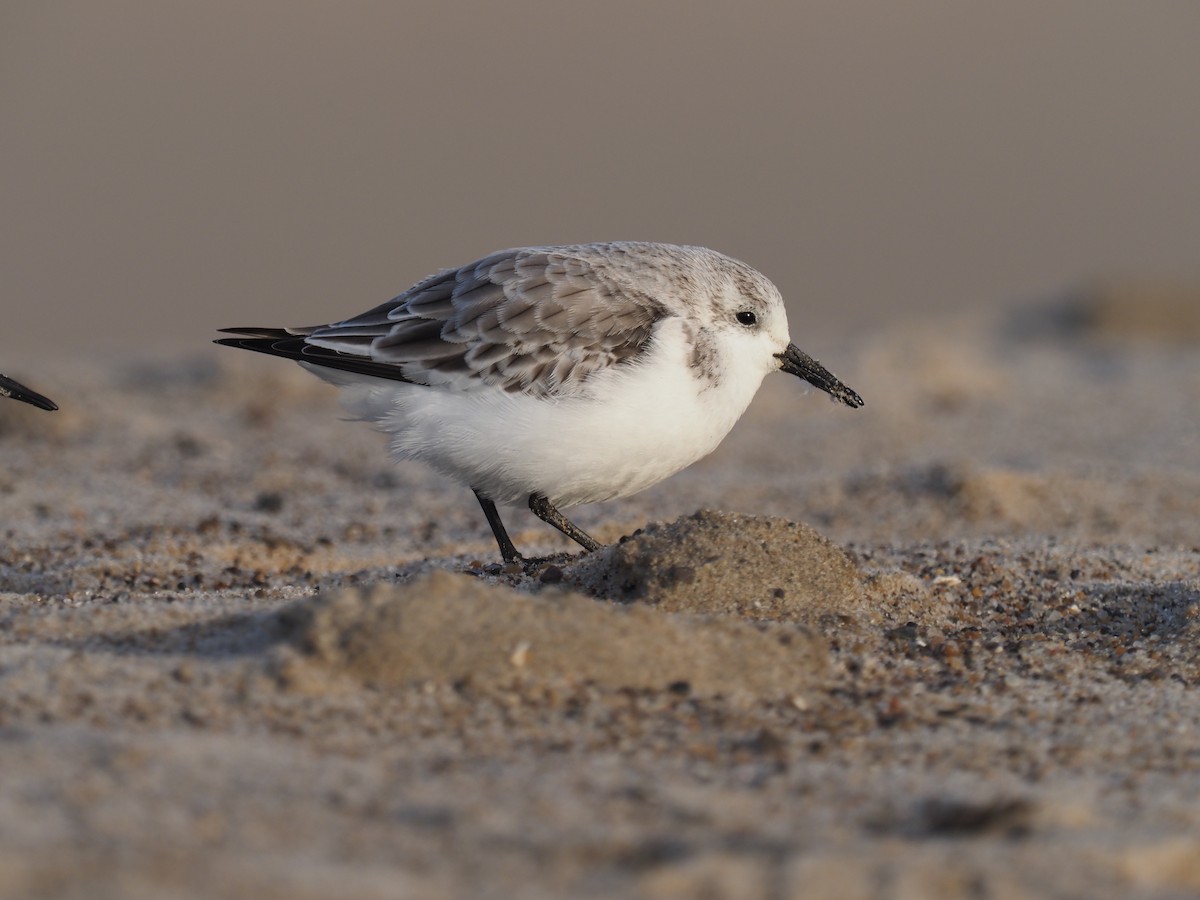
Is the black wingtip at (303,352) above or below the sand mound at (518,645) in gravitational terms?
above

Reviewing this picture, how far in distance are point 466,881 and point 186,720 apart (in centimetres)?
103

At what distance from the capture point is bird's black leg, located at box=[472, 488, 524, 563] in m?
5.32

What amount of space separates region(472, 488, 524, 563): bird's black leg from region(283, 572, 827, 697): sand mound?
1448mm

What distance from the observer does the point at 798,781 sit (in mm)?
3080

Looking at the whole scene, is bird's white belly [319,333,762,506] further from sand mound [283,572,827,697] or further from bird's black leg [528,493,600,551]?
sand mound [283,572,827,697]

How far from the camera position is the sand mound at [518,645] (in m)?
3.58

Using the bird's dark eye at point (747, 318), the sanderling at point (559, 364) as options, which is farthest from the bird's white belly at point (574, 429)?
the bird's dark eye at point (747, 318)

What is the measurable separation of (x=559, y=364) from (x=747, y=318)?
0.79 meters

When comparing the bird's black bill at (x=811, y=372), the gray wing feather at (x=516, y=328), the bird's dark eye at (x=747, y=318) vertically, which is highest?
the bird's dark eye at (x=747, y=318)

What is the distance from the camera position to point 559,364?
4941 mm

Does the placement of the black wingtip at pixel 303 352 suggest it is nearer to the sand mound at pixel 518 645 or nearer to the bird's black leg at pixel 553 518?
the bird's black leg at pixel 553 518

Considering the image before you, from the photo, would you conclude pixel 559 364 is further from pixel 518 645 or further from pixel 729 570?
pixel 518 645

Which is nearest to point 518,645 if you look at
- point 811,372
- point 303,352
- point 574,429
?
point 574,429

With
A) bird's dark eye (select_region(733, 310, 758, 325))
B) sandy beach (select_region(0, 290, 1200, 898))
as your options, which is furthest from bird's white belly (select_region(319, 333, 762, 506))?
sandy beach (select_region(0, 290, 1200, 898))
